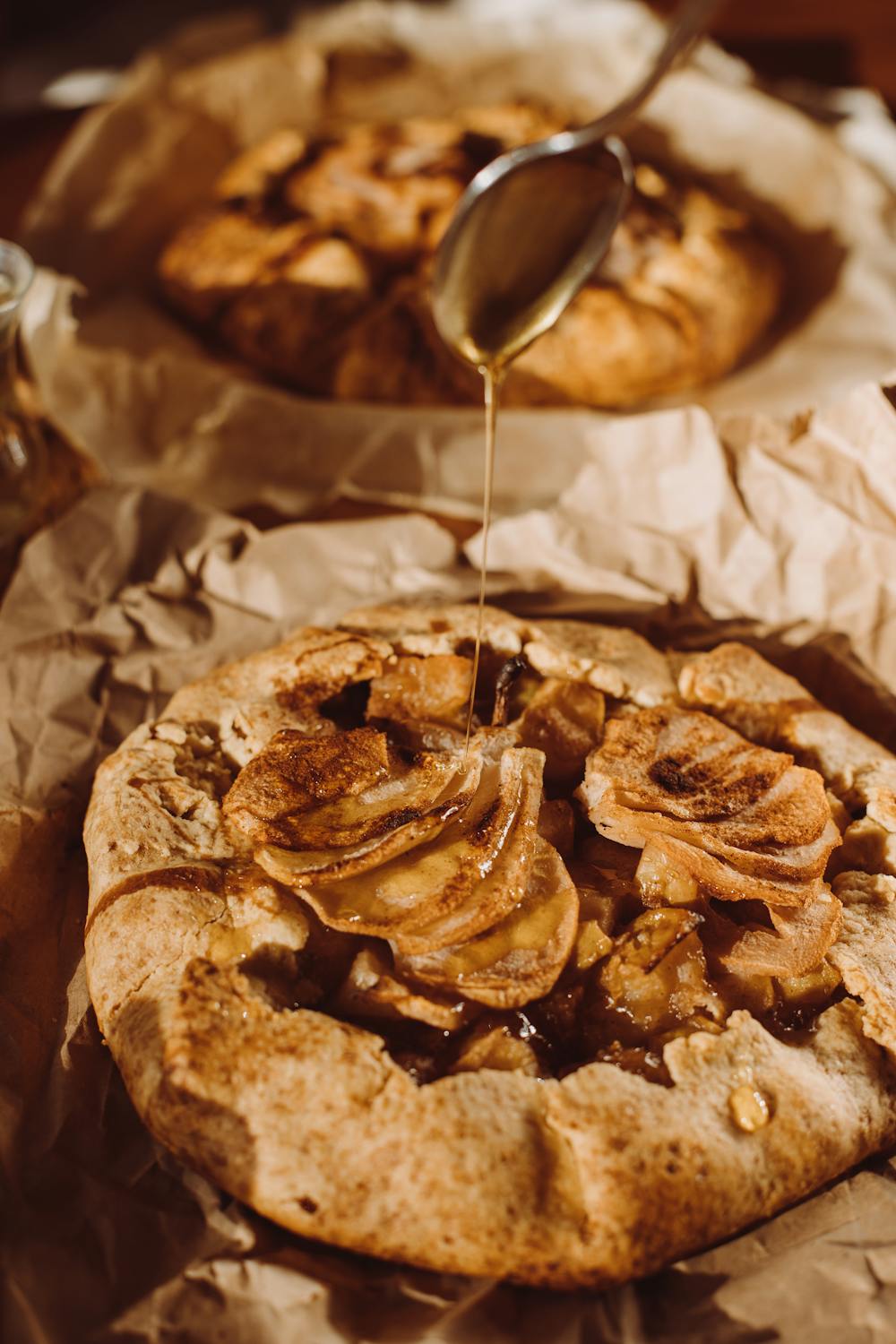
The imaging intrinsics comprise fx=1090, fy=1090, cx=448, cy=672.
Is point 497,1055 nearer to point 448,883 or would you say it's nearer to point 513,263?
point 448,883

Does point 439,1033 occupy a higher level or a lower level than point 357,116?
lower

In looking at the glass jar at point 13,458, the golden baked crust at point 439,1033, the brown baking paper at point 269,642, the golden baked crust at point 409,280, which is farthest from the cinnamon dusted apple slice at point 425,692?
the golden baked crust at point 409,280

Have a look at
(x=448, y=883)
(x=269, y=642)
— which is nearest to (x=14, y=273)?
(x=269, y=642)

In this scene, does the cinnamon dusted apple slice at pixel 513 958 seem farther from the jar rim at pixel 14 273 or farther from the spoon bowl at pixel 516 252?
the jar rim at pixel 14 273

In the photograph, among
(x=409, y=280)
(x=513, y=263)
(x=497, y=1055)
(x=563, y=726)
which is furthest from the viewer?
(x=409, y=280)

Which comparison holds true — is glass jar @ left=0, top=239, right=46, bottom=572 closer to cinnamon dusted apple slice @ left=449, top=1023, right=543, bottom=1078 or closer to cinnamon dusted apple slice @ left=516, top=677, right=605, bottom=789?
cinnamon dusted apple slice @ left=516, top=677, right=605, bottom=789

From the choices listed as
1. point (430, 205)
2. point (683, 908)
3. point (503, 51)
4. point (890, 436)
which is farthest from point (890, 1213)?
point (503, 51)

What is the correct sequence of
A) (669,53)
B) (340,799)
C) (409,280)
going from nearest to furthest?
(340,799) → (669,53) → (409,280)
